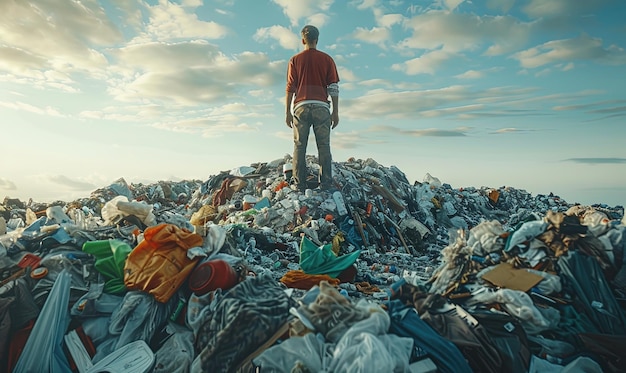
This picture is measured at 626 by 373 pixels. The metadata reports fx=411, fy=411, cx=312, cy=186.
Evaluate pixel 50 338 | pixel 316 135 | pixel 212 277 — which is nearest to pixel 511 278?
pixel 212 277

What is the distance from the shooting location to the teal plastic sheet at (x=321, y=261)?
12.5 ft

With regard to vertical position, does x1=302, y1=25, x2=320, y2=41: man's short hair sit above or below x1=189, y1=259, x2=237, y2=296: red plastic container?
above

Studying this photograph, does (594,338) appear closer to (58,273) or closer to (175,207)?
(58,273)

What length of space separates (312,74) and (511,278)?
14.5 feet

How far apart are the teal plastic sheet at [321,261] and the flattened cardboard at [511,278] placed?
123 cm

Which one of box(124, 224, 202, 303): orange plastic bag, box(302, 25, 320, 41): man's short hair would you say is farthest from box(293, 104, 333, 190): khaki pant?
box(124, 224, 202, 303): orange plastic bag

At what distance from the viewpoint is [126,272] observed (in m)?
2.97

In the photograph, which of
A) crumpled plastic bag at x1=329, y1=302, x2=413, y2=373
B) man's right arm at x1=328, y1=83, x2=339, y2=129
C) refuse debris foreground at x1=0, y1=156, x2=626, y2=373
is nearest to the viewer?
crumpled plastic bag at x1=329, y1=302, x2=413, y2=373

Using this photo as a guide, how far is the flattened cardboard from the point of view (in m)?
2.79

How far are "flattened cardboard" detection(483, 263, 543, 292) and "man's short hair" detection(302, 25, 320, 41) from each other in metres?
4.64

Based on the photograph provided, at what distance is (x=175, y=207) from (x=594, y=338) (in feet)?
30.2

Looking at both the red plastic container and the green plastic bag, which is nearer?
the red plastic container

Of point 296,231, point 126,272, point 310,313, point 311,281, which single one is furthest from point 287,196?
point 310,313

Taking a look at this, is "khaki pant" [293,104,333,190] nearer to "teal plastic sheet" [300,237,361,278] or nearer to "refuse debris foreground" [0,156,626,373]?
"teal plastic sheet" [300,237,361,278]
